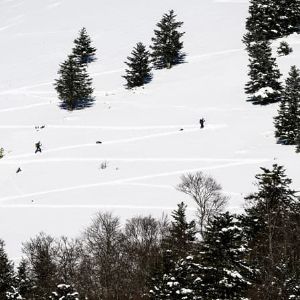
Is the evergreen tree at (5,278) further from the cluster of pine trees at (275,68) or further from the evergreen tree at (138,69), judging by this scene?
the evergreen tree at (138,69)

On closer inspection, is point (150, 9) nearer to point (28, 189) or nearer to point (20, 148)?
point (20, 148)

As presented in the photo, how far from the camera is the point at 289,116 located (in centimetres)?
4416

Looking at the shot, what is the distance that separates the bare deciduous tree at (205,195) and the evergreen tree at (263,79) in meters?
18.0

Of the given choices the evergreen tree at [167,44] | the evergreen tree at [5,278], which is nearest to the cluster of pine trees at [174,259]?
the evergreen tree at [5,278]

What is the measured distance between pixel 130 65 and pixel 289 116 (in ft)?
91.6

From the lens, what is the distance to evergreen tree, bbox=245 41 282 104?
2101 inches

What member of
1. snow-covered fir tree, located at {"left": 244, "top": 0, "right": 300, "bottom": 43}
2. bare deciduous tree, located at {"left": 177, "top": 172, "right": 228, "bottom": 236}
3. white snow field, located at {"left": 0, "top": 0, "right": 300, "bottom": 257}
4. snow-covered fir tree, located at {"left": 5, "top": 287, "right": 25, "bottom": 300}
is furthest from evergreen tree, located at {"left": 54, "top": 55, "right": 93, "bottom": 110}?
snow-covered fir tree, located at {"left": 5, "top": 287, "right": 25, "bottom": 300}

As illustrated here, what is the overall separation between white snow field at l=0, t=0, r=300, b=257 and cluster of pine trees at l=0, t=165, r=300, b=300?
8.81ft

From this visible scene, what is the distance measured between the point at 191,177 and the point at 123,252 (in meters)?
7.23

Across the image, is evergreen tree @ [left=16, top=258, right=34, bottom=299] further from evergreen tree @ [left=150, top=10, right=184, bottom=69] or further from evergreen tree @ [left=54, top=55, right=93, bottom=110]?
evergreen tree @ [left=150, top=10, right=184, bottom=69]

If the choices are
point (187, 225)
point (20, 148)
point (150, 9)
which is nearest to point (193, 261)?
point (187, 225)

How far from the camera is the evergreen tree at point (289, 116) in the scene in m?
43.7

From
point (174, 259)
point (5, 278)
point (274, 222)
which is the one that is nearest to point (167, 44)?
point (5, 278)

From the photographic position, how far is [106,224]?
3612 centimetres
